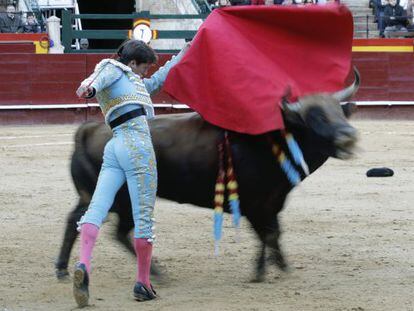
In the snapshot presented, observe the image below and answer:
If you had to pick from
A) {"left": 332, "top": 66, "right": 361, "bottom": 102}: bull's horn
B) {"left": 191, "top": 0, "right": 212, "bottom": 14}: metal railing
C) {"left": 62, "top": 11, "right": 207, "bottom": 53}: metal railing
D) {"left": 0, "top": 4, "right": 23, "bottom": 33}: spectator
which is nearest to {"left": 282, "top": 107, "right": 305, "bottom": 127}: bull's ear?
{"left": 332, "top": 66, "right": 361, "bottom": 102}: bull's horn

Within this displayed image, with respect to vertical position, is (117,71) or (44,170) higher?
(117,71)

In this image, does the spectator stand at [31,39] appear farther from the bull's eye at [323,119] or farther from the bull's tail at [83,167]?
the bull's eye at [323,119]

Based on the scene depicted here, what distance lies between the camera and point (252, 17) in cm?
518

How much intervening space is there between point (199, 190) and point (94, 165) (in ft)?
1.66

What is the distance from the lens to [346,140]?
4645 millimetres

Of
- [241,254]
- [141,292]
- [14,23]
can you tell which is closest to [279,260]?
[241,254]

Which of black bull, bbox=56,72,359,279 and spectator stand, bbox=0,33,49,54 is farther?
spectator stand, bbox=0,33,49,54

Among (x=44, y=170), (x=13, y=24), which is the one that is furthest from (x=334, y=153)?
(x=13, y=24)

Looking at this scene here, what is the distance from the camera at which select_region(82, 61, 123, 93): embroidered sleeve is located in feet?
14.1

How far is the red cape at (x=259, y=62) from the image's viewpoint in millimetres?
4922

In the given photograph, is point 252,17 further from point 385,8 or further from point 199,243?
point 385,8

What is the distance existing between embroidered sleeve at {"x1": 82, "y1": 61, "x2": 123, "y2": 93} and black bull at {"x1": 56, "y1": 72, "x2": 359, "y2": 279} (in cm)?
60

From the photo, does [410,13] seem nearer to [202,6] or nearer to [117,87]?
[202,6]

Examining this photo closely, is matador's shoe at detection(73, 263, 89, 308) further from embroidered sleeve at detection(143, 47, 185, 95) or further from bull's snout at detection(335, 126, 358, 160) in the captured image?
bull's snout at detection(335, 126, 358, 160)
